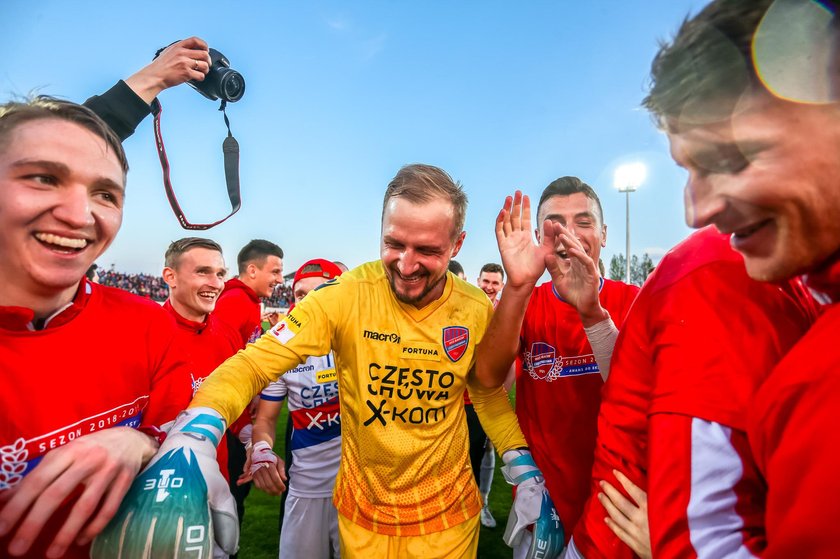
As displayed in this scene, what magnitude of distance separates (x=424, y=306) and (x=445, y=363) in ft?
1.00

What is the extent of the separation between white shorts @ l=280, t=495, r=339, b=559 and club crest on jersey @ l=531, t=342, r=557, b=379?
2041mm

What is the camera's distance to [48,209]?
4.05 feet

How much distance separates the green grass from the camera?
4.13m

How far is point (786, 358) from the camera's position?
0.80m

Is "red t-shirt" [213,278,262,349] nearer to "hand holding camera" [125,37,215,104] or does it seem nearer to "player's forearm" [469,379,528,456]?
"hand holding camera" [125,37,215,104]

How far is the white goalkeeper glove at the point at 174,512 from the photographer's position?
3.53ft

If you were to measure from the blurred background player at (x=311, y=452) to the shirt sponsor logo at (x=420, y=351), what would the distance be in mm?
1470

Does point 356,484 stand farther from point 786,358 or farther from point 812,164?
point 812,164

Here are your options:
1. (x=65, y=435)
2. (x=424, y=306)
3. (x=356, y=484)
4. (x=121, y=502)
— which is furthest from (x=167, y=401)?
(x=424, y=306)

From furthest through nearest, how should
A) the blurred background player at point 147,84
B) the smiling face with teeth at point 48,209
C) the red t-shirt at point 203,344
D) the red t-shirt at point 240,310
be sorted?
the red t-shirt at point 240,310
the red t-shirt at point 203,344
the blurred background player at point 147,84
the smiling face with teeth at point 48,209

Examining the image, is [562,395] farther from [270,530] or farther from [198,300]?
[270,530]

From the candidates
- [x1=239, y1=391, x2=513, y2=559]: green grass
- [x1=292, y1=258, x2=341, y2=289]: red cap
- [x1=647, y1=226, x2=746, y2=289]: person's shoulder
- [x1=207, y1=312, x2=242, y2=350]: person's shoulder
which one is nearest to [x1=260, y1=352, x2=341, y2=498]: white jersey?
[x1=207, y1=312, x2=242, y2=350]: person's shoulder

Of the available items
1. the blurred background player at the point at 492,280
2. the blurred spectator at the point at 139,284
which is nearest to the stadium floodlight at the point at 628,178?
the blurred background player at the point at 492,280

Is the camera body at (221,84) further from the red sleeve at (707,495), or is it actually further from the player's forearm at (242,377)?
the red sleeve at (707,495)
